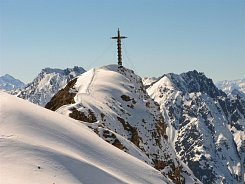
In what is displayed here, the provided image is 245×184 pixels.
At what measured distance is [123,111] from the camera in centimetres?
5319

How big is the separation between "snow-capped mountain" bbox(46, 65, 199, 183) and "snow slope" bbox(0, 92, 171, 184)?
15047 mm

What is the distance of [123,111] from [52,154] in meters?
31.7

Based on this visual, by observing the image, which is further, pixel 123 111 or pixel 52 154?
pixel 123 111

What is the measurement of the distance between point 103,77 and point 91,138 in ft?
109

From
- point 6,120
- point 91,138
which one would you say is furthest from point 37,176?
point 91,138

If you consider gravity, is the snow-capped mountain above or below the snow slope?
above

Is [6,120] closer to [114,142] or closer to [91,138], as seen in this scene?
[91,138]

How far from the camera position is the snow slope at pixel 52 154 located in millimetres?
19297

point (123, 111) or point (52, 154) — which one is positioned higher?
point (123, 111)

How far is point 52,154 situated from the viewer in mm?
21719

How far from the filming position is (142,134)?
173ft

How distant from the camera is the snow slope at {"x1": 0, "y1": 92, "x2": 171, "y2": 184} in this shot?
1930 centimetres

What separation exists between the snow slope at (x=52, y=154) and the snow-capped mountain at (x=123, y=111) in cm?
1505

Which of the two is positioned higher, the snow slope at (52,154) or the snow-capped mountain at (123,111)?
the snow-capped mountain at (123,111)
